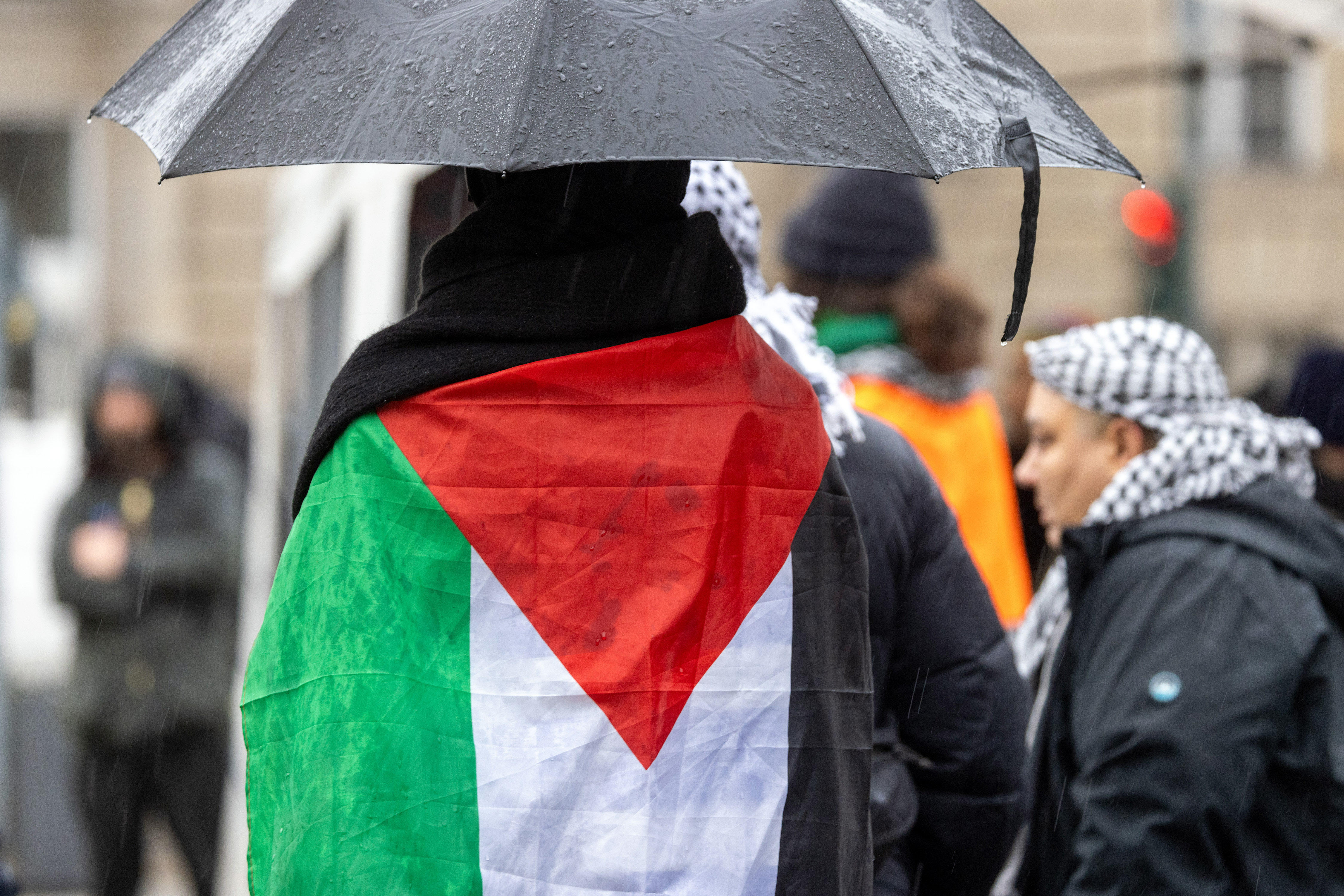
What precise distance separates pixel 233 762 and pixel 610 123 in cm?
483

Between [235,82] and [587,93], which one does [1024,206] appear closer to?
[587,93]

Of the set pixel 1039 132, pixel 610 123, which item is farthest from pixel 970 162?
pixel 610 123

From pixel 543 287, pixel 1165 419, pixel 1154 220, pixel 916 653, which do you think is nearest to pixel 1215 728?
pixel 916 653

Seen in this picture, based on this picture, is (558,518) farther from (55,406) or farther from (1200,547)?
(55,406)

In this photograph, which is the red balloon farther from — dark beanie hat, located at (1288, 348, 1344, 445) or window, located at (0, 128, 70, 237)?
window, located at (0, 128, 70, 237)

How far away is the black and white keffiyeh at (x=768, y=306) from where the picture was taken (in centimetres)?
266

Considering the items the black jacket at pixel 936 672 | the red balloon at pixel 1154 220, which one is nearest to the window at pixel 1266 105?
the red balloon at pixel 1154 220

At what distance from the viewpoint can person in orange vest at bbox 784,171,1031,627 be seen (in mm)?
4598

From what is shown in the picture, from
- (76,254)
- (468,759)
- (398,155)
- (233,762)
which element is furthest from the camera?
(76,254)

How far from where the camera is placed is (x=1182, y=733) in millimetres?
2756

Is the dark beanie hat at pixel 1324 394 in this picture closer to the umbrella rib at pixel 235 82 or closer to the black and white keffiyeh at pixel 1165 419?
the black and white keffiyeh at pixel 1165 419

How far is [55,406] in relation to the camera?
12477mm

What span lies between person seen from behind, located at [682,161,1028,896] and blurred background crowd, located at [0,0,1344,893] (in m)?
1.31

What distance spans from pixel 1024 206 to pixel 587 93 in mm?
545
